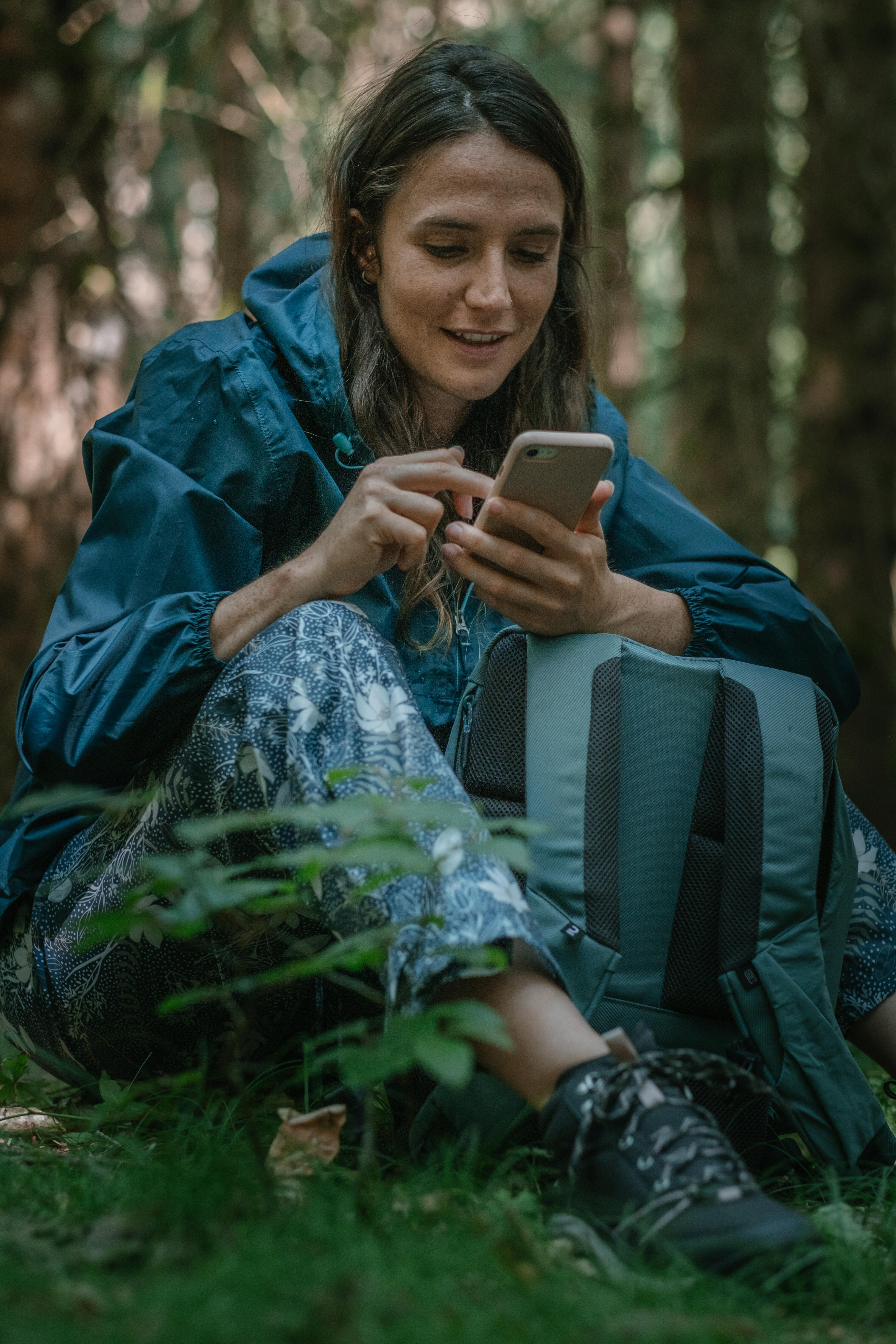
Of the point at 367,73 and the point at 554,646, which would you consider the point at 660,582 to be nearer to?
the point at 554,646

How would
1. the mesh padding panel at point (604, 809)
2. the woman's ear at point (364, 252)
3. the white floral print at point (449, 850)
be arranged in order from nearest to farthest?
the white floral print at point (449, 850), the mesh padding panel at point (604, 809), the woman's ear at point (364, 252)

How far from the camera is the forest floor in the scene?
37.7 inches

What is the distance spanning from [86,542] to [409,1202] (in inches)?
48.7

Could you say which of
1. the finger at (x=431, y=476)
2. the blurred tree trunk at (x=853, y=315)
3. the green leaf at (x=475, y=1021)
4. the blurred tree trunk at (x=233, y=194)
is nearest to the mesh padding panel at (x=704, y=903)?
the finger at (x=431, y=476)

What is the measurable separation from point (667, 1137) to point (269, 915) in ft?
2.16

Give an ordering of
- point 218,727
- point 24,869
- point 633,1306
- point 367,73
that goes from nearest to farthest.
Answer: point 633,1306, point 218,727, point 24,869, point 367,73

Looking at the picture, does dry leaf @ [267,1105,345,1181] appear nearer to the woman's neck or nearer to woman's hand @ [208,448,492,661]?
woman's hand @ [208,448,492,661]

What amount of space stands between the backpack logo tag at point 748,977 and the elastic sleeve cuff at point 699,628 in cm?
66

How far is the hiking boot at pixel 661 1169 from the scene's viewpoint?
1.23 m

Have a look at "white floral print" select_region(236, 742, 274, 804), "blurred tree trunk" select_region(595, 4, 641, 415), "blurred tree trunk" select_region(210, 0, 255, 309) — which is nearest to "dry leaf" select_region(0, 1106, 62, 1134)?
"white floral print" select_region(236, 742, 274, 804)

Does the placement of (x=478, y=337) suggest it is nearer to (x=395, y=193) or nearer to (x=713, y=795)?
(x=395, y=193)

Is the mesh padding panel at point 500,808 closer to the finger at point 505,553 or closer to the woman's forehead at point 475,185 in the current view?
the finger at point 505,553

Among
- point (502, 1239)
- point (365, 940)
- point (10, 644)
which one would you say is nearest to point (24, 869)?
point (365, 940)

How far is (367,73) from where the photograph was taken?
10.2 feet
